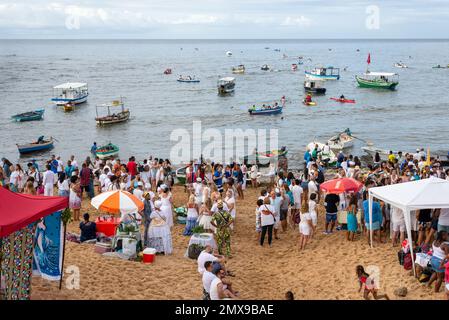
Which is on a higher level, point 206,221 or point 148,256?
point 206,221

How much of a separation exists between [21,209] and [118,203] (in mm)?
3957

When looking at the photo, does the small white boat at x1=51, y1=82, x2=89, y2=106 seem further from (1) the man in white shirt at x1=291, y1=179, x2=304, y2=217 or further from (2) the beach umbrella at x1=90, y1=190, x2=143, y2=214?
(2) the beach umbrella at x1=90, y1=190, x2=143, y2=214

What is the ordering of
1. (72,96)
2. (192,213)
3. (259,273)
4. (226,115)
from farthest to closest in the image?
(72,96) < (226,115) < (192,213) < (259,273)

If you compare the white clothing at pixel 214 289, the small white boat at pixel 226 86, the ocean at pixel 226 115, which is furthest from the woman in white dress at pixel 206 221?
the small white boat at pixel 226 86

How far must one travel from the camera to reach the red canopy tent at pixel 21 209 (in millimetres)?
7559

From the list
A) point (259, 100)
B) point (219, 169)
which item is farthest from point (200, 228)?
point (259, 100)

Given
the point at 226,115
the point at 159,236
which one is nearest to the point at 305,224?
the point at 159,236

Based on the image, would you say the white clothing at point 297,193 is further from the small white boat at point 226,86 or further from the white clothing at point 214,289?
the small white boat at point 226,86

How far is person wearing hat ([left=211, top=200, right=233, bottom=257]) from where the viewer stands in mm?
12250

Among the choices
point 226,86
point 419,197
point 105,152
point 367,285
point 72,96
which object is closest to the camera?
point 367,285

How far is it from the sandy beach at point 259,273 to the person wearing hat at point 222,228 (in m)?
0.35

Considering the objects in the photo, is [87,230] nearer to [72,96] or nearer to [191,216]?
[191,216]

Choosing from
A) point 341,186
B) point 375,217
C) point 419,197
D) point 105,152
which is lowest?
point 105,152

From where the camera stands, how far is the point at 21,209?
8102mm
